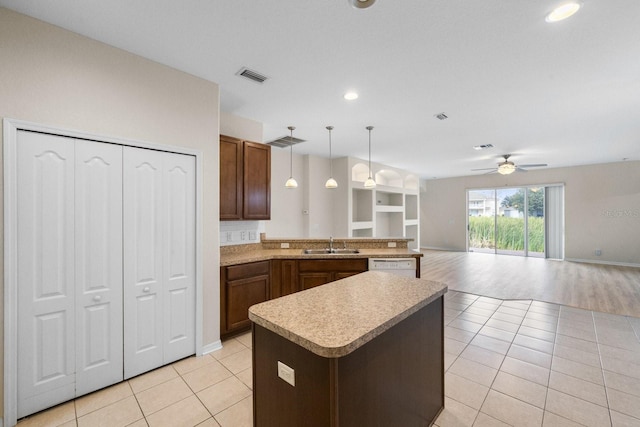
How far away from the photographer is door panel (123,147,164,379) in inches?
89.6

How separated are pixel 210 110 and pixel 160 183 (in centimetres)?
91

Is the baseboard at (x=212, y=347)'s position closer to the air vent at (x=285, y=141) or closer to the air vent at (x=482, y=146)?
the air vent at (x=285, y=141)

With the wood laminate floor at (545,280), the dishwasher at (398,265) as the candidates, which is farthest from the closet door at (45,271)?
the wood laminate floor at (545,280)

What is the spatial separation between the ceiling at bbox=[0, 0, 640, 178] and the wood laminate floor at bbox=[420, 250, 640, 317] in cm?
269

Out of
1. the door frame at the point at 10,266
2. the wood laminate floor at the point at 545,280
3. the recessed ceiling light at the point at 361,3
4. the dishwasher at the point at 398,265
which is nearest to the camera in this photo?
the recessed ceiling light at the point at 361,3

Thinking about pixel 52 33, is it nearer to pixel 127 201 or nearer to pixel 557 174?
pixel 127 201

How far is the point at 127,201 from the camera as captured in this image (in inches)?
89.4

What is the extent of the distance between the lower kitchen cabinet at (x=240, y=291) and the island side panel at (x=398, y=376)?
2.07m

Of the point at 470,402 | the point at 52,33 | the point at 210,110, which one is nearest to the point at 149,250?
the point at 210,110

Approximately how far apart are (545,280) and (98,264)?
7.25 m

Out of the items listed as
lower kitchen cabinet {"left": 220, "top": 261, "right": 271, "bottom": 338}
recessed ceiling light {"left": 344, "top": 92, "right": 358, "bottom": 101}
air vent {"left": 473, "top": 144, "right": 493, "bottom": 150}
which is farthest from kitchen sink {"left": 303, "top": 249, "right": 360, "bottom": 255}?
air vent {"left": 473, "top": 144, "right": 493, "bottom": 150}

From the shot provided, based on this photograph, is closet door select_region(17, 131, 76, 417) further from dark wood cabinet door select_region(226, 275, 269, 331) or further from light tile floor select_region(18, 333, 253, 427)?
dark wood cabinet door select_region(226, 275, 269, 331)

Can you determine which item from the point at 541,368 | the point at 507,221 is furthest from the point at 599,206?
the point at 541,368

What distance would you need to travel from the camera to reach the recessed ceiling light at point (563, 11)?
171 centimetres
